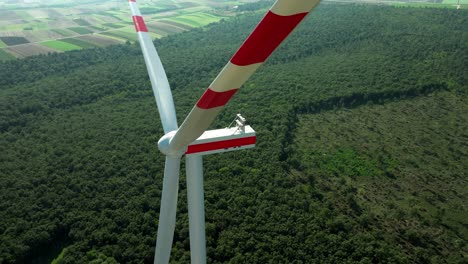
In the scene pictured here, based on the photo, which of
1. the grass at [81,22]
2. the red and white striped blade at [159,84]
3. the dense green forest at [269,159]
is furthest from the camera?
the grass at [81,22]

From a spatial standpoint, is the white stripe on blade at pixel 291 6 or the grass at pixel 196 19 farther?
the grass at pixel 196 19

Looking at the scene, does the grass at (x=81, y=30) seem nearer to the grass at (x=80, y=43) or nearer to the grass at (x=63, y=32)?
the grass at (x=63, y=32)

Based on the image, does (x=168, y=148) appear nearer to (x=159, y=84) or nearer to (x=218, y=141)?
(x=218, y=141)

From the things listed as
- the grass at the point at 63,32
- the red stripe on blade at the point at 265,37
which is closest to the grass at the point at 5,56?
the grass at the point at 63,32

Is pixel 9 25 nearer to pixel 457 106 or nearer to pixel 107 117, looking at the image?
pixel 107 117

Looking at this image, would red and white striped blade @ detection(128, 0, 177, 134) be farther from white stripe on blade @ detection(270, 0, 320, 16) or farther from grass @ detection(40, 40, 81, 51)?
grass @ detection(40, 40, 81, 51)

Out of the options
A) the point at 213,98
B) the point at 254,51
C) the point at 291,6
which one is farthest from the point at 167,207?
the point at 291,6
